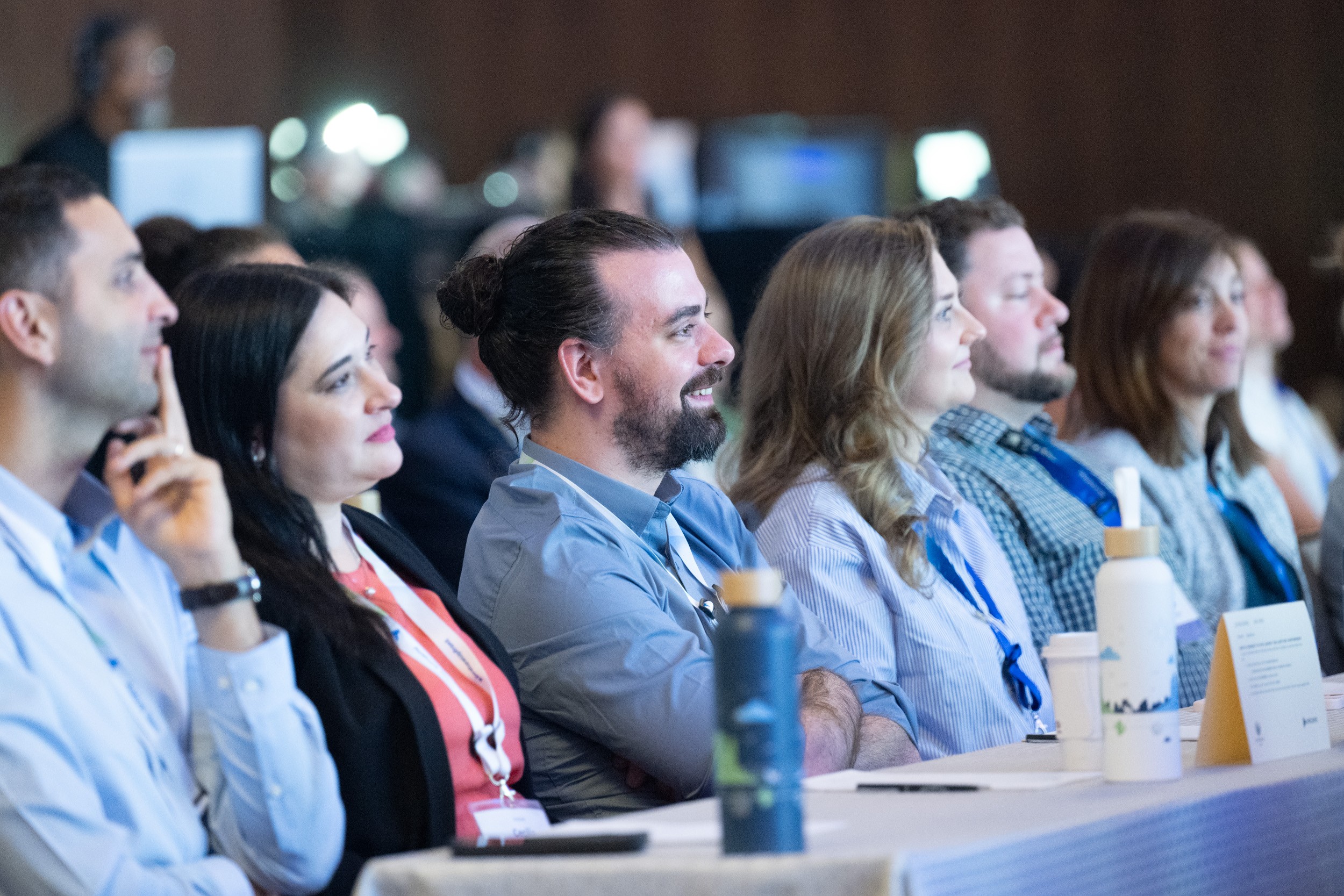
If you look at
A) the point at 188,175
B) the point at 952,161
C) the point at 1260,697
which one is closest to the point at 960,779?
the point at 1260,697

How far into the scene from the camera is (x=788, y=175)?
22.8ft

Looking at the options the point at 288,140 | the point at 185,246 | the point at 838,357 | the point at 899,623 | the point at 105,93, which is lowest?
the point at 899,623

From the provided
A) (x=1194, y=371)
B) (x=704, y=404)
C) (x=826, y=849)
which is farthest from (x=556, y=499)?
(x=1194, y=371)

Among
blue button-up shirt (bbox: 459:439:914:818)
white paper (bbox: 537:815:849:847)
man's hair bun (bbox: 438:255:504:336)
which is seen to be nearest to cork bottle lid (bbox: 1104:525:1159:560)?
white paper (bbox: 537:815:849:847)

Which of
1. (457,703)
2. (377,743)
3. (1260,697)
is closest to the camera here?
(1260,697)

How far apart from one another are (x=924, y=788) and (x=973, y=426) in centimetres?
155

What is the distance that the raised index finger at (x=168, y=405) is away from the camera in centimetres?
150

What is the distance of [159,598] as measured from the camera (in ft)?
5.11

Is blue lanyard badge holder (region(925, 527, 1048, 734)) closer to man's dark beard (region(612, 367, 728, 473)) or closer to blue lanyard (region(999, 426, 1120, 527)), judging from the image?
man's dark beard (region(612, 367, 728, 473))

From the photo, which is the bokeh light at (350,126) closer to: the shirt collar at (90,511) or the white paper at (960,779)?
the shirt collar at (90,511)

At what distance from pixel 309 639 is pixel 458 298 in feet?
2.58

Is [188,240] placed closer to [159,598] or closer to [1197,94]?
[159,598]

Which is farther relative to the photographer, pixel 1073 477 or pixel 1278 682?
pixel 1073 477

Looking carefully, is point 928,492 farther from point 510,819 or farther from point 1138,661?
point 1138,661
